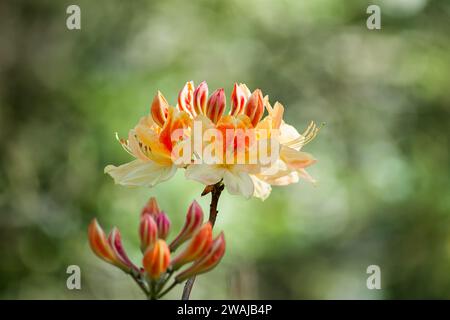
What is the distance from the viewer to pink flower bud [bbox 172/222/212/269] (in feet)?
2.53

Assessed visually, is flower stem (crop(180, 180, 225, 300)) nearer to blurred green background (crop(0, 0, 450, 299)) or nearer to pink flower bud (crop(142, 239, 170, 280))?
pink flower bud (crop(142, 239, 170, 280))

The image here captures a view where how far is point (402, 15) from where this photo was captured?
396 cm

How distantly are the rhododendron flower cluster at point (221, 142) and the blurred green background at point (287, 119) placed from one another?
2.27 meters

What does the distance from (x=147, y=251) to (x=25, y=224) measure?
297 centimetres

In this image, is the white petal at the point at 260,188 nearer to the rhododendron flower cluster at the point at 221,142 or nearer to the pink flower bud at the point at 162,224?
the rhododendron flower cluster at the point at 221,142

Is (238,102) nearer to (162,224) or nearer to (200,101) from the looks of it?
(200,101)

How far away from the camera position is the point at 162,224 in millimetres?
805

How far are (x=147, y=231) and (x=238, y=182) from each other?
208 mm

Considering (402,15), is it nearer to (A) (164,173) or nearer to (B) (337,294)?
(B) (337,294)

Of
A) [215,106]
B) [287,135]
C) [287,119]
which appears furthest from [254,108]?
[287,119]

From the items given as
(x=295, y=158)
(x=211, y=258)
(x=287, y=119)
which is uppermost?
(x=287, y=119)

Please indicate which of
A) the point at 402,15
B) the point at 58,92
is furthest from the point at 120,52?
the point at 402,15

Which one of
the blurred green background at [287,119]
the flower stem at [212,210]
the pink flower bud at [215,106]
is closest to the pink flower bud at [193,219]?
the flower stem at [212,210]

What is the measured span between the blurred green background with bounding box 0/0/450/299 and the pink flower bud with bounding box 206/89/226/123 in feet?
7.64
